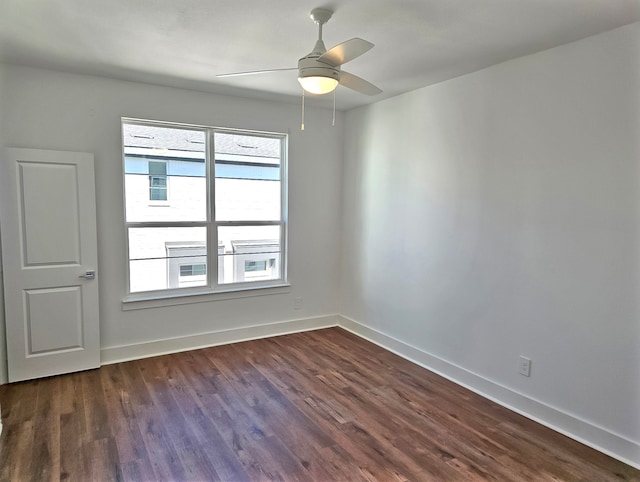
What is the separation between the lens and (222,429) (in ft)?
8.88

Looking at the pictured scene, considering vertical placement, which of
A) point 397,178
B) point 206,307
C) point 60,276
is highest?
point 397,178

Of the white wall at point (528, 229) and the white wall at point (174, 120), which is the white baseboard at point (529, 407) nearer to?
the white wall at point (528, 229)

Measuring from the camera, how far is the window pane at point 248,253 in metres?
4.38

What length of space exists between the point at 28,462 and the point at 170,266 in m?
2.04

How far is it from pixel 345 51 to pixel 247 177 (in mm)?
2552

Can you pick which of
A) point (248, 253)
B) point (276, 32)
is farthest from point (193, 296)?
point (276, 32)

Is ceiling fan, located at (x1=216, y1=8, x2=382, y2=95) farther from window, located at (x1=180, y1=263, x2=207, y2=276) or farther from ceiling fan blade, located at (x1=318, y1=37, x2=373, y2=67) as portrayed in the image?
window, located at (x1=180, y1=263, x2=207, y2=276)

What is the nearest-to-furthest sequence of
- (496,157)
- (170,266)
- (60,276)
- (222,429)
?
(222,429)
(496,157)
(60,276)
(170,266)

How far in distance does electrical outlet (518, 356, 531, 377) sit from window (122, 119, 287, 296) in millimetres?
2616

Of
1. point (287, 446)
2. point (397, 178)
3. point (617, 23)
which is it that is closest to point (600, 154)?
point (617, 23)

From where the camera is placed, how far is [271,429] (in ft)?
8.92

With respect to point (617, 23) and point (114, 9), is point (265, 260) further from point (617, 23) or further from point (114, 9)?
point (617, 23)

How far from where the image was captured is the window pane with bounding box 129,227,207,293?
3895mm

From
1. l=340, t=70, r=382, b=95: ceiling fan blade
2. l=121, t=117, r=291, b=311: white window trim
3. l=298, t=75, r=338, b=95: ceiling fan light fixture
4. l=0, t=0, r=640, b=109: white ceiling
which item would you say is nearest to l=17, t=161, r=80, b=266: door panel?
l=121, t=117, r=291, b=311: white window trim
